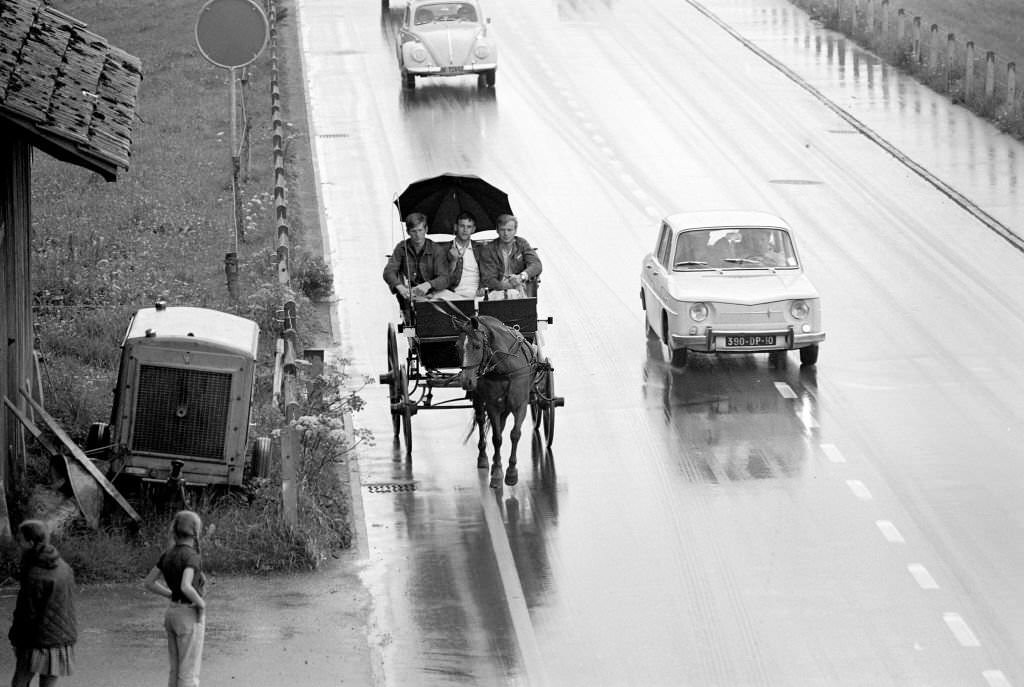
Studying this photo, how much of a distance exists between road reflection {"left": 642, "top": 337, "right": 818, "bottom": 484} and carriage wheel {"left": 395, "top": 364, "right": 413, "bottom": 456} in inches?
97.7

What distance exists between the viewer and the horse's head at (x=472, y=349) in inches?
642

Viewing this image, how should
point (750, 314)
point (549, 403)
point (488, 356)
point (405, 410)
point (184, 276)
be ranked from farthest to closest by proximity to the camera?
point (184, 276), point (750, 314), point (549, 403), point (405, 410), point (488, 356)

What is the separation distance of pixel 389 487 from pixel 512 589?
9.48 ft

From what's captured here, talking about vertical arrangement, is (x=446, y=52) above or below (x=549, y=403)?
above

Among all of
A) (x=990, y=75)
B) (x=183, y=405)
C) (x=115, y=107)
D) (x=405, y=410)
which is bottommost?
(x=405, y=410)

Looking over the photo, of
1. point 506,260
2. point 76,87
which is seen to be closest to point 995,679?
point 506,260

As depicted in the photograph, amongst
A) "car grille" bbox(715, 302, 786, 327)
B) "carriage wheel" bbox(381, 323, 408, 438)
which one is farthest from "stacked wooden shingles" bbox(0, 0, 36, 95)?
"car grille" bbox(715, 302, 786, 327)

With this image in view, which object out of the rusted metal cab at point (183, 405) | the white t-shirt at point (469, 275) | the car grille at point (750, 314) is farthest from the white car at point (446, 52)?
the rusted metal cab at point (183, 405)

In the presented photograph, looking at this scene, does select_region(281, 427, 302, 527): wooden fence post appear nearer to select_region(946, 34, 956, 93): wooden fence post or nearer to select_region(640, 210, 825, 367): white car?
select_region(640, 210, 825, 367): white car

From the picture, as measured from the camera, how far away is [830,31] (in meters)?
43.9

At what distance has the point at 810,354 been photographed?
20.9 meters

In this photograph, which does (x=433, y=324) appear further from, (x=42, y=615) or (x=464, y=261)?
(x=42, y=615)

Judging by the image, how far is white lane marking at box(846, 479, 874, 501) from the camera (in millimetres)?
16750

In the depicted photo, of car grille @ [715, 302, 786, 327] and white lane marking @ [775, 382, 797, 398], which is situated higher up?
car grille @ [715, 302, 786, 327]
